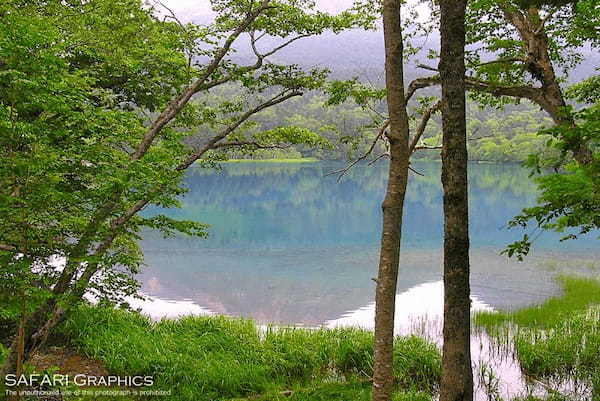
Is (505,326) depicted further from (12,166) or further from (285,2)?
(12,166)

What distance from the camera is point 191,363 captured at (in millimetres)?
7863

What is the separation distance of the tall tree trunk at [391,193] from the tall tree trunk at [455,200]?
0.90 metres

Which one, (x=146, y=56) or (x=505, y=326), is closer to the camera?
(x=146, y=56)

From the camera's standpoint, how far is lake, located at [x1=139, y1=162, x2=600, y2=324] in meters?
14.9

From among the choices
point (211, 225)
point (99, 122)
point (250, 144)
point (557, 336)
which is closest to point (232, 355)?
point (211, 225)

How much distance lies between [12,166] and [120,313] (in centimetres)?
626

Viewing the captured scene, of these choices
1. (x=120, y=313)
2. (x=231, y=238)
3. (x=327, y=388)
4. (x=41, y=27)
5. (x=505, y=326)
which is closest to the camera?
(x=41, y=27)

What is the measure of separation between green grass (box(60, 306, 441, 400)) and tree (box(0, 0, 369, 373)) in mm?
1378

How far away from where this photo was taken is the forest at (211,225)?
4711 mm

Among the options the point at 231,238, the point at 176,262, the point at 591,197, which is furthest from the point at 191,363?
the point at 231,238

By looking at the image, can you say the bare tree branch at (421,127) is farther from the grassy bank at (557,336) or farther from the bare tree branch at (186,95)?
the grassy bank at (557,336)

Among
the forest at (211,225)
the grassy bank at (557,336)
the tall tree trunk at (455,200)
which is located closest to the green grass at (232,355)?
the forest at (211,225)

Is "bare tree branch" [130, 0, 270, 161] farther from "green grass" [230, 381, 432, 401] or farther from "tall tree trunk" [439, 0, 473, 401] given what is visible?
"tall tree trunk" [439, 0, 473, 401]

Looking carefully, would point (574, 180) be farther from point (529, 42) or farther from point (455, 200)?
point (529, 42)
